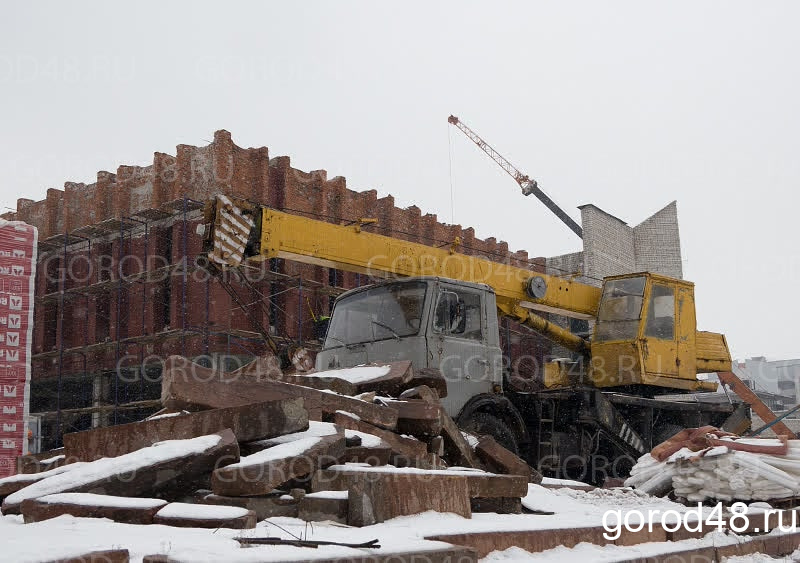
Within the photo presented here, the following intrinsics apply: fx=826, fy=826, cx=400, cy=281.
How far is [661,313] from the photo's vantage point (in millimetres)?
11906

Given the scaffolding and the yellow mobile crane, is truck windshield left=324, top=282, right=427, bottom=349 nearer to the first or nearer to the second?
the yellow mobile crane

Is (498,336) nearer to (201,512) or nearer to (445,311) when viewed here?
(445,311)

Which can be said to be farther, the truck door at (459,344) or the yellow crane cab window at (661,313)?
the yellow crane cab window at (661,313)

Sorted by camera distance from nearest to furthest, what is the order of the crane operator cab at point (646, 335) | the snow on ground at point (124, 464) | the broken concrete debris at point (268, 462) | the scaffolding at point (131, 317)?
the broken concrete debris at point (268, 462), the snow on ground at point (124, 464), the crane operator cab at point (646, 335), the scaffolding at point (131, 317)

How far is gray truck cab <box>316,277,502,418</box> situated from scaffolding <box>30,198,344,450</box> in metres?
11.4

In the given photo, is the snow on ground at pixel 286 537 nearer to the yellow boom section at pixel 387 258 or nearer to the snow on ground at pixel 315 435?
the snow on ground at pixel 315 435

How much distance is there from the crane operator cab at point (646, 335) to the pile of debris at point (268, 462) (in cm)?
540

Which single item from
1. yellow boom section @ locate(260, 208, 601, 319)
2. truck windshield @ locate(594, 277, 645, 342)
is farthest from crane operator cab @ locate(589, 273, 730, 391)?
yellow boom section @ locate(260, 208, 601, 319)

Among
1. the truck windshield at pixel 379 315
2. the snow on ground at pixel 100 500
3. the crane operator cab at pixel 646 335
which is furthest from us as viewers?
the crane operator cab at pixel 646 335

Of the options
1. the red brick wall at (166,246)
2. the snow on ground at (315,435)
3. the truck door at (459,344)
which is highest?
the red brick wall at (166,246)

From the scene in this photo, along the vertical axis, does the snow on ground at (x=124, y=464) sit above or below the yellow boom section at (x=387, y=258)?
below

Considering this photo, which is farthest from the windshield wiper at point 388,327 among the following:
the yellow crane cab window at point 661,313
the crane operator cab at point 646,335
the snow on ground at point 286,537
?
the yellow crane cab window at point 661,313

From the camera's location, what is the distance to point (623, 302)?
12.0 metres

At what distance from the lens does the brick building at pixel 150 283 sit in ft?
70.5
